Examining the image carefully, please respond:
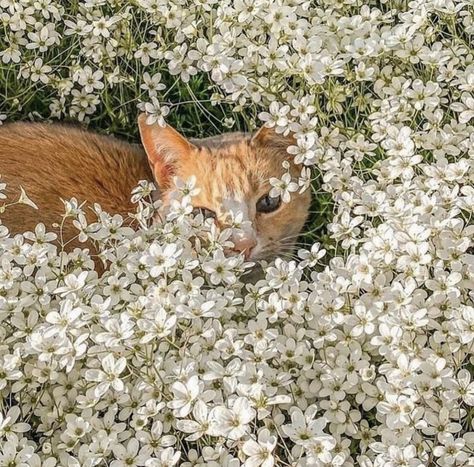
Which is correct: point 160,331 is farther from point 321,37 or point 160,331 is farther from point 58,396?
point 321,37

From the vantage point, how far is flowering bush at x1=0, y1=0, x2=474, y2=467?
200cm

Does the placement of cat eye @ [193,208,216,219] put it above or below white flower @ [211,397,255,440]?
below

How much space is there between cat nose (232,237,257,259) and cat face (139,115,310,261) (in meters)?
0.06

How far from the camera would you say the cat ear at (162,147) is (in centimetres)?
266

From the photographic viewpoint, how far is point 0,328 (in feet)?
7.04

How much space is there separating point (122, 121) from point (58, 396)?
4.07 feet

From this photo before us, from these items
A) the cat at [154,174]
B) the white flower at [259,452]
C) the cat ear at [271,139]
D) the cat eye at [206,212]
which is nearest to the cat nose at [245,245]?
the cat at [154,174]

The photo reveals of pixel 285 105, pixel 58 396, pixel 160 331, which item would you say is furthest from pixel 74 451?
pixel 285 105

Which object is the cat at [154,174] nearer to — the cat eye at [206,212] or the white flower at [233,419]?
the cat eye at [206,212]

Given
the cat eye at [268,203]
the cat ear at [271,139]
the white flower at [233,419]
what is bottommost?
the cat eye at [268,203]

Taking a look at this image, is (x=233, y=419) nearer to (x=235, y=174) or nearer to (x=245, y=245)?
(x=245, y=245)

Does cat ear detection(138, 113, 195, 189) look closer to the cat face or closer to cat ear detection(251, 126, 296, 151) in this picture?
the cat face

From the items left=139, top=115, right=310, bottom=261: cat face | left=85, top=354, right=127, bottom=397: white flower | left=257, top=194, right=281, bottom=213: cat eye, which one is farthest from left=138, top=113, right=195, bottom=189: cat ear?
left=85, top=354, right=127, bottom=397: white flower

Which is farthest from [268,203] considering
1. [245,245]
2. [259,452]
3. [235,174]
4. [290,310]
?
[259,452]
